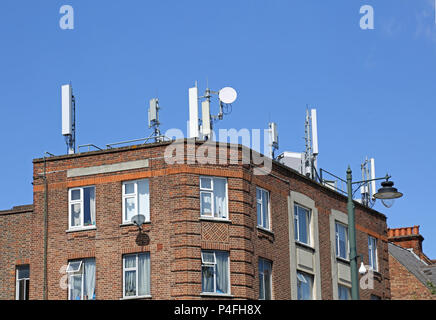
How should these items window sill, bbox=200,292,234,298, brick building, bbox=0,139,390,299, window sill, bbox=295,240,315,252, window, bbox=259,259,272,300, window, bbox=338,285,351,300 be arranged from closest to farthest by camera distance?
1. window sill, bbox=200,292,234,298
2. brick building, bbox=0,139,390,299
3. window, bbox=259,259,272,300
4. window sill, bbox=295,240,315,252
5. window, bbox=338,285,351,300

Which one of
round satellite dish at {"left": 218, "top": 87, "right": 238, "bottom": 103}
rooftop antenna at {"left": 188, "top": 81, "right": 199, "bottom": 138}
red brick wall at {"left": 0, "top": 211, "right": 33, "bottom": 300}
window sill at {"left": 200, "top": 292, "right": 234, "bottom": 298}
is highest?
round satellite dish at {"left": 218, "top": 87, "right": 238, "bottom": 103}

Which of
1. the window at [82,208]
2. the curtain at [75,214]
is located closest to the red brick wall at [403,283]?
the window at [82,208]

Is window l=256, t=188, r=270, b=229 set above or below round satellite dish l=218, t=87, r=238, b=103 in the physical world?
below

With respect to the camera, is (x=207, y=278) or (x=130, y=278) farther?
(x=130, y=278)

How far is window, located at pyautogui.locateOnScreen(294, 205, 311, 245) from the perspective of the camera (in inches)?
1767

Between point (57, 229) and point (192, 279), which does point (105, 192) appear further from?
point (192, 279)

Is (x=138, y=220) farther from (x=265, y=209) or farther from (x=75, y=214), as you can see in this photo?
(x=265, y=209)

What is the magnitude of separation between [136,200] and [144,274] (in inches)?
124

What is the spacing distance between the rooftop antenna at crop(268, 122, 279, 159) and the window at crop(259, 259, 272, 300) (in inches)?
253

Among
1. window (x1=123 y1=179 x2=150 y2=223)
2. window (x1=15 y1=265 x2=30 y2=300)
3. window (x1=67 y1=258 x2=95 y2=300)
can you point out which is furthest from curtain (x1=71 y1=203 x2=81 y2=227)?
window (x1=15 y1=265 x2=30 y2=300)

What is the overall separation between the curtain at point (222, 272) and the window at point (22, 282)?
8750mm

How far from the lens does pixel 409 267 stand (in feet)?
202

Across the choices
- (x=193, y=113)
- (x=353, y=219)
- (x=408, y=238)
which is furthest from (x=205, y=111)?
(x=408, y=238)

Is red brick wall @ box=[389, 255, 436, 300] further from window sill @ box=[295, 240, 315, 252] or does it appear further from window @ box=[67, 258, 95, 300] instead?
window @ box=[67, 258, 95, 300]
